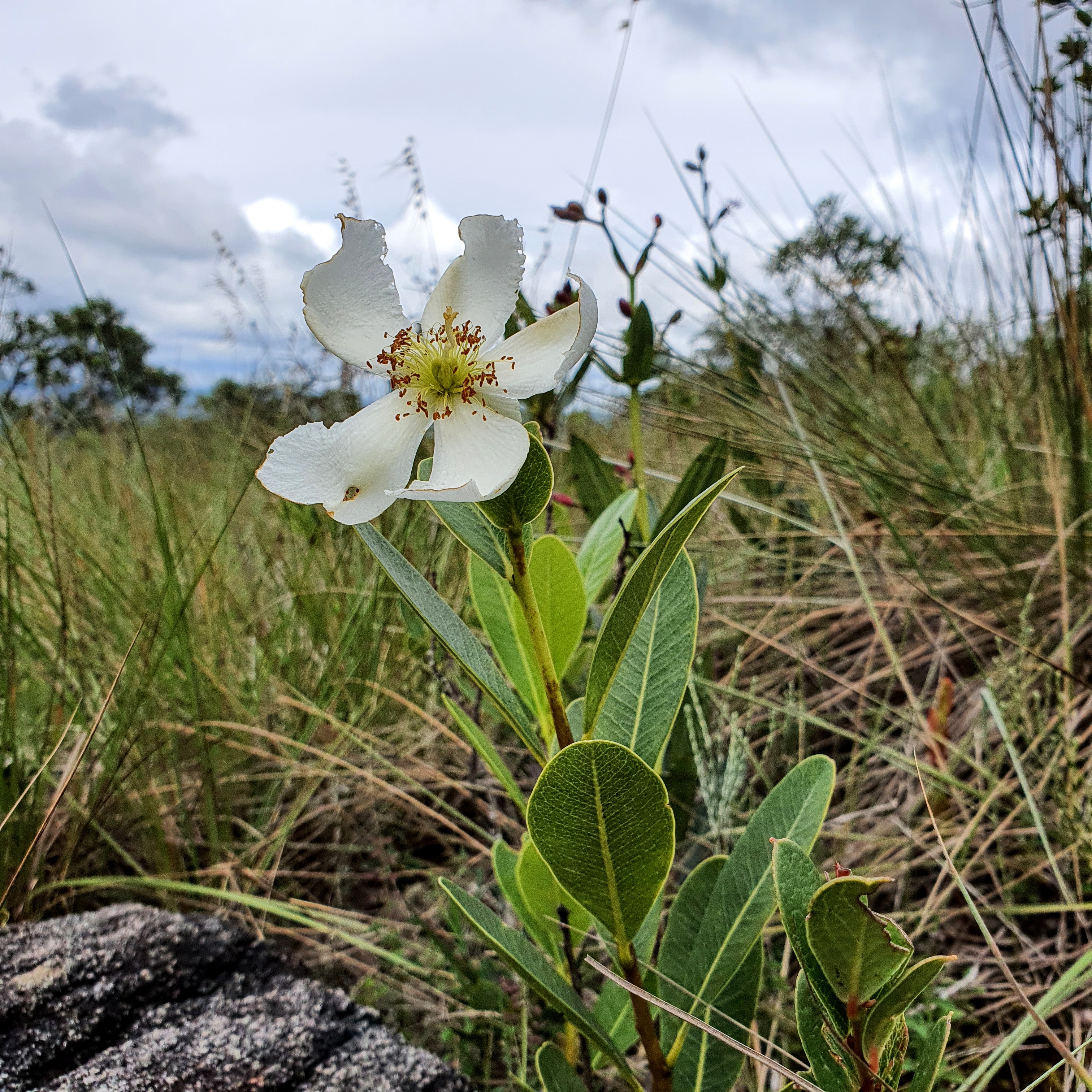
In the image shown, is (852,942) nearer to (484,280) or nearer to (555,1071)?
(555,1071)

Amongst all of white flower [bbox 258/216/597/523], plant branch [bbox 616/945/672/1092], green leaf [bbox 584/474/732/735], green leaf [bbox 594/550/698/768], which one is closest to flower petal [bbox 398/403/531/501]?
white flower [bbox 258/216/597/523]

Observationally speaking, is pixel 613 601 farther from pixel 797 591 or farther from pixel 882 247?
pixel 882 247

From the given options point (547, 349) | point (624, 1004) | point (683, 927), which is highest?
point (547, 349)

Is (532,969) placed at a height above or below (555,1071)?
above

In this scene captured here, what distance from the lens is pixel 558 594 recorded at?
2.73 ft

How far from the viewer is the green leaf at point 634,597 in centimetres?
57

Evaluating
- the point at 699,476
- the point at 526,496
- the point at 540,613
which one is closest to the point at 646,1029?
the point at 540,613

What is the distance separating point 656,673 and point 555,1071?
1.27 ft

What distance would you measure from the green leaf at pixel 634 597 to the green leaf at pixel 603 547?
9.5 inches

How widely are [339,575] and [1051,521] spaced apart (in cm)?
185

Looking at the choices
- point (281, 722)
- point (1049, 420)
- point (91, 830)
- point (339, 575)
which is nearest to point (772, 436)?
point (1049, 420)

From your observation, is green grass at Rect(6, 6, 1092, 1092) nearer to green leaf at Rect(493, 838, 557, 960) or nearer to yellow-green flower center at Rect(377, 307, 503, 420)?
green leaf at Rect(493, 838, 557, 960)

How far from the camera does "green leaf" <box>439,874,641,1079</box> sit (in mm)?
664

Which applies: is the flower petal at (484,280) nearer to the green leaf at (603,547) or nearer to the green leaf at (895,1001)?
the green leaf at (603,547)
